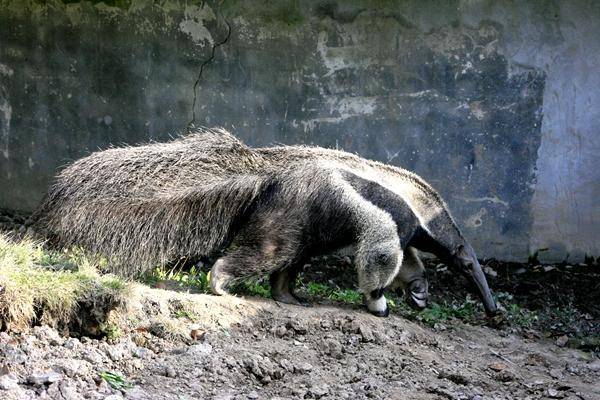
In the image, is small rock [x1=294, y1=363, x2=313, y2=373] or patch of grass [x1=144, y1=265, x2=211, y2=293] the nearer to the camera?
small rock [x1=294, y1=363, x2=313, y2=373]

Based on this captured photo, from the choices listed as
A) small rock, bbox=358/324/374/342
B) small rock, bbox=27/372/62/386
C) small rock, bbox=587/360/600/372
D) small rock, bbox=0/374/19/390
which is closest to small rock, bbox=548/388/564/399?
small rock, bbox=587/360/600/372

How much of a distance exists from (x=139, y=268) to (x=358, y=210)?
5.66 feet

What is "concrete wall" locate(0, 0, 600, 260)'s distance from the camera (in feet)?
31.5

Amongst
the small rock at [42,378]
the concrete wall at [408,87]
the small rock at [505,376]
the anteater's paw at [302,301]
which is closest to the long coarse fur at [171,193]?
the anteater's paw at [302,301]

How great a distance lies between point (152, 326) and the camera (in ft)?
18.5

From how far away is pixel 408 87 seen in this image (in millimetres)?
9703

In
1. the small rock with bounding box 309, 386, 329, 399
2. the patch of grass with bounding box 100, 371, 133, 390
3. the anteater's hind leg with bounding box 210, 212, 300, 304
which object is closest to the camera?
the patch of grass with bounding box 100, 371, 133, 390

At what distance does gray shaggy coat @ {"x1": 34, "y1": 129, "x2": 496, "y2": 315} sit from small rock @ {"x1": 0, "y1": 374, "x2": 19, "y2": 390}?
2261 millimetres

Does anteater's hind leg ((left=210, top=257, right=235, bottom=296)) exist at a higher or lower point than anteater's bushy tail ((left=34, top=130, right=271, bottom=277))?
lower

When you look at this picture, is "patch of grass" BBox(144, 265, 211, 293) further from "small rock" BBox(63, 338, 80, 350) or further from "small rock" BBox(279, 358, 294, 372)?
"small rock" BBox(63, 338, 80, 350)

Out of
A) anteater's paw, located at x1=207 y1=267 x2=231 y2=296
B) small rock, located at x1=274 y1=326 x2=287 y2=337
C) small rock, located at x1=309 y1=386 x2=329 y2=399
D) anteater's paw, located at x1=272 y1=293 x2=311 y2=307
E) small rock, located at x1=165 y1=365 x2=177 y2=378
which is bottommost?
small rock, located at x1=309 y1=386 x2=329 y2=399

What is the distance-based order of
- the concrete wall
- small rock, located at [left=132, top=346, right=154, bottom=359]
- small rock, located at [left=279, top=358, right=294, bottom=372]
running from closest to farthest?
small rock, located at [left=132, top=346, right=154, bottom=359], small rock, located at [left=279, top=358, right=294, bottom=372], the concrete wall

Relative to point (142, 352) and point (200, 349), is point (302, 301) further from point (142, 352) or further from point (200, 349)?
point (142, 352)

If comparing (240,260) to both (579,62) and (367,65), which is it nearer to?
(367,65)
